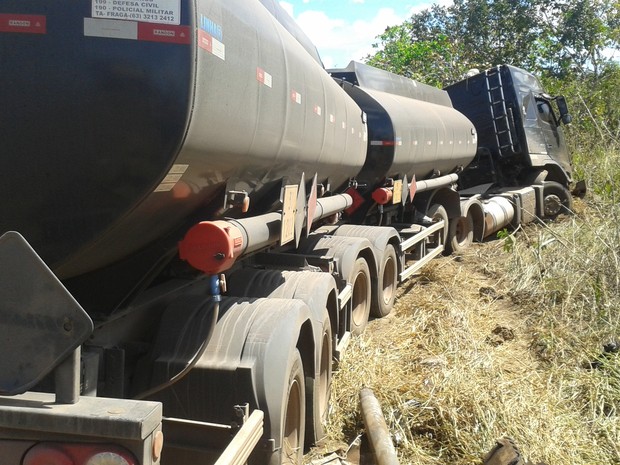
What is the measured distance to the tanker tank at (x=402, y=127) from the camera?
7.37 meters

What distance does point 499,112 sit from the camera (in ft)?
40.0

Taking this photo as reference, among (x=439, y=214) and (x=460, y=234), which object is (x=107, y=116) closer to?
(x=439, y=214)

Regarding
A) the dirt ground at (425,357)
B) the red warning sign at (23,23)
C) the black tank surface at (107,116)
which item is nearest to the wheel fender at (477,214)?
the dirt ground at (425,357)

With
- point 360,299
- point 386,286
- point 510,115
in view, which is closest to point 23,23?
point 360,299

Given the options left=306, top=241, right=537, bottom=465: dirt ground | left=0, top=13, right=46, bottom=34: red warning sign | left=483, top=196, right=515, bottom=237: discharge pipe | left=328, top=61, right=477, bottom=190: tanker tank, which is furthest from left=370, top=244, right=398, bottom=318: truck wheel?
left=0, top=13, right=46, bottom=34: red warning sign

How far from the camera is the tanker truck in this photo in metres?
1.86

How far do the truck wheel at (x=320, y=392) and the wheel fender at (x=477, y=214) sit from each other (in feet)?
22.3

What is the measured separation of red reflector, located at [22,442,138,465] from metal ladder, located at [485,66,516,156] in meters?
11.3

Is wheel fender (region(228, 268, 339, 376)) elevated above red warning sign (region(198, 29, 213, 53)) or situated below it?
below

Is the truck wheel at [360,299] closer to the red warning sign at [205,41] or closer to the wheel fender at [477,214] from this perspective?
the red warning sign at [205,41]

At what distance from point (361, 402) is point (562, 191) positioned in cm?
1038

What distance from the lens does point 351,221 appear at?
7.99m

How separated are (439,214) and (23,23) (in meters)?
8.21

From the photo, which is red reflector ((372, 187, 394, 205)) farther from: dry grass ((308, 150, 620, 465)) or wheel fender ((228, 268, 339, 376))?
wheel fender ((228, 268, 339, 376))
